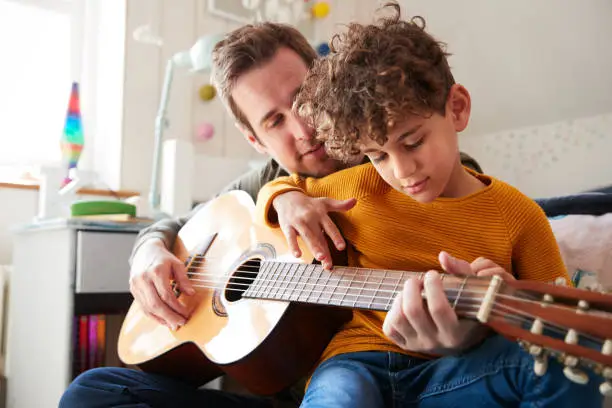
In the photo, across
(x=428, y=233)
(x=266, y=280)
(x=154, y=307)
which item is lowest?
(x=154, y=307)

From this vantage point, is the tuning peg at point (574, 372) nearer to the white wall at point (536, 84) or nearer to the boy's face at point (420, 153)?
the boy's face at point (420, 153)

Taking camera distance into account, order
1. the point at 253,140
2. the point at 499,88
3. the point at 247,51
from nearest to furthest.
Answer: the point at 247,51 < the point at 253,140 < the point at 499,88

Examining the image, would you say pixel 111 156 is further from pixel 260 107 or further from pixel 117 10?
pixel 260 107

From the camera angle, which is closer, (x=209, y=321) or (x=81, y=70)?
(x=209, y=321)

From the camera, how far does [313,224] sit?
0.84 meters

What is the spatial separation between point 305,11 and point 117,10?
834 mm

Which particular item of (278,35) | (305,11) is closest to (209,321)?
(278,35)

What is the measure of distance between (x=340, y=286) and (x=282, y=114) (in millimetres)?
440

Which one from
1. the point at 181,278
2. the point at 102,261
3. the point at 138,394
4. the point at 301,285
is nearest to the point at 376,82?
the point at 301,285

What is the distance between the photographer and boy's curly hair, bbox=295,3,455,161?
686mm

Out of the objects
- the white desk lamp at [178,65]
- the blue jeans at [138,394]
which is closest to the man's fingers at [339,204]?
the blue jeans at [138,394]

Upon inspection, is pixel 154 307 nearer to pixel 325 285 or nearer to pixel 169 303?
pixel 169 303

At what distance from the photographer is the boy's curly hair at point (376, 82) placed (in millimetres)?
686

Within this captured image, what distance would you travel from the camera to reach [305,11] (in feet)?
7.97
